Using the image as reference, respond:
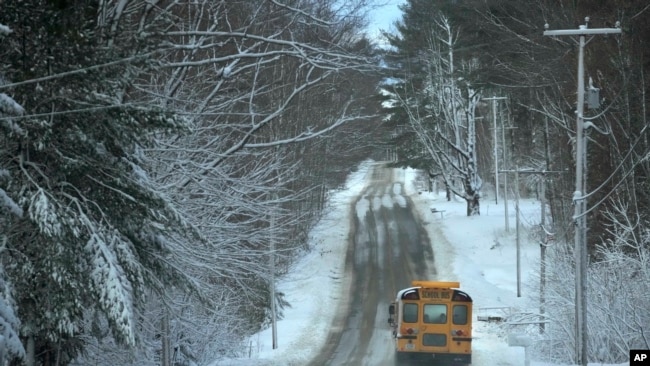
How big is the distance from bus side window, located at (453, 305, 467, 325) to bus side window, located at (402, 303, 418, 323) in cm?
105

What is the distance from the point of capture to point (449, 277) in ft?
137

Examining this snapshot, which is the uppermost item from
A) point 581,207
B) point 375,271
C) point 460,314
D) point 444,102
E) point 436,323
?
point 444,102

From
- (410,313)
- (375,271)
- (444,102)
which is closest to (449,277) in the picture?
(375,271)

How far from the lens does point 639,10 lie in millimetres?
26875

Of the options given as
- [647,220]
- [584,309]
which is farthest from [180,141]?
[647,220]

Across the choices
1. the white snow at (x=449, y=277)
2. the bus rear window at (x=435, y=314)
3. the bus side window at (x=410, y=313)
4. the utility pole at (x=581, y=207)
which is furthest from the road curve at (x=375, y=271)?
the utility pole at (x=581, y=207)

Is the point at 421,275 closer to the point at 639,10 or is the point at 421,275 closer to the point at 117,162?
the point at 639,10

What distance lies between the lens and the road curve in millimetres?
30953

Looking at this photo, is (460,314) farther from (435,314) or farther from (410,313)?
(410,313)

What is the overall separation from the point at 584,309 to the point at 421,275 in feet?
83.6

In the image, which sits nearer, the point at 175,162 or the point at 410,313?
the point at 175,162

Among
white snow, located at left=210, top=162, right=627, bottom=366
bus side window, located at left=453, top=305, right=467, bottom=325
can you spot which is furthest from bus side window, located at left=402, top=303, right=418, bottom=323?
white snow, located at left=210, top=162, right=627, bottom=366

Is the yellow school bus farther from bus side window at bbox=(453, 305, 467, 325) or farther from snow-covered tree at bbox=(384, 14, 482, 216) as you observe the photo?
snow-covered tree at bbox=(384, 14, 482, 216)

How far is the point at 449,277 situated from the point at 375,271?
15.3 feet
